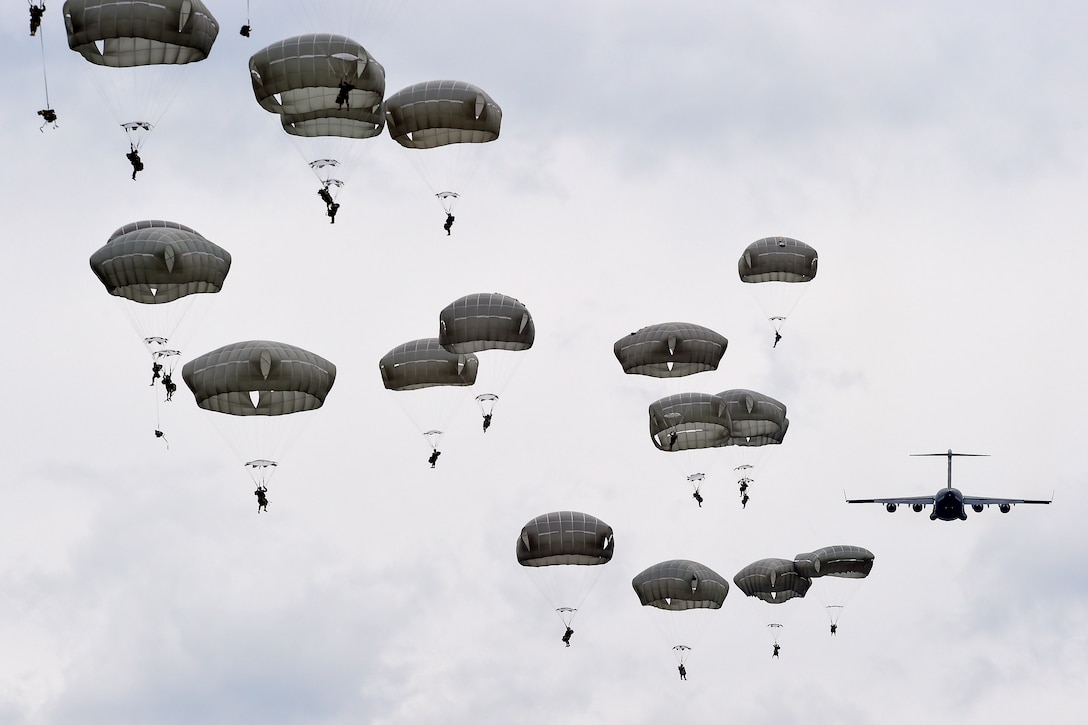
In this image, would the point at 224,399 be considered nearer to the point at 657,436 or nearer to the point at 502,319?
the point at 502,319

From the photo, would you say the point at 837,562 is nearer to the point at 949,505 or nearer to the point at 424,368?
the point at 424,368

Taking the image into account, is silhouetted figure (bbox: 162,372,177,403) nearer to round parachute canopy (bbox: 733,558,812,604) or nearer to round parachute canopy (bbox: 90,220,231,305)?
round parachute canopy (bbox: 90,220,231,305)

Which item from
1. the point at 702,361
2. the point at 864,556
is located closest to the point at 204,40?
the point at 702,361

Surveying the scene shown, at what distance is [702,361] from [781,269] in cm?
719

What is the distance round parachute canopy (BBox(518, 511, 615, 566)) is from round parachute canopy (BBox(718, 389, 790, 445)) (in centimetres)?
900

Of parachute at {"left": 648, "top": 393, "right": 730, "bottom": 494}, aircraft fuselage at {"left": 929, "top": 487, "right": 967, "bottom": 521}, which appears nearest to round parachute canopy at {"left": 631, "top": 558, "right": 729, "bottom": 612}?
parachute at {"left": 648, "top": 393, "right": 730, "bottom": 494}

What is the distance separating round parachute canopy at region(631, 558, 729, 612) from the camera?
75.1m

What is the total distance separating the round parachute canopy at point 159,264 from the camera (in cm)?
5872

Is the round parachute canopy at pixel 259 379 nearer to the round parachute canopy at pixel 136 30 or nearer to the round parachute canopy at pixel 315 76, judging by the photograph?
the round parachute canopy at pixel 315 76

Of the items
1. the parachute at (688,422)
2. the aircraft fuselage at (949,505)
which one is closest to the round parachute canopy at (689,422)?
the parachute at (688,422)

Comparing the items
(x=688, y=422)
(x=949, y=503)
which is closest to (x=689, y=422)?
(x=688, y=422)

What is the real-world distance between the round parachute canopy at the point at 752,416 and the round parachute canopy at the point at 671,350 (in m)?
4.49

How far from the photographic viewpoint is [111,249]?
59688 millimetres

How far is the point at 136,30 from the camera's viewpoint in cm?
5700
